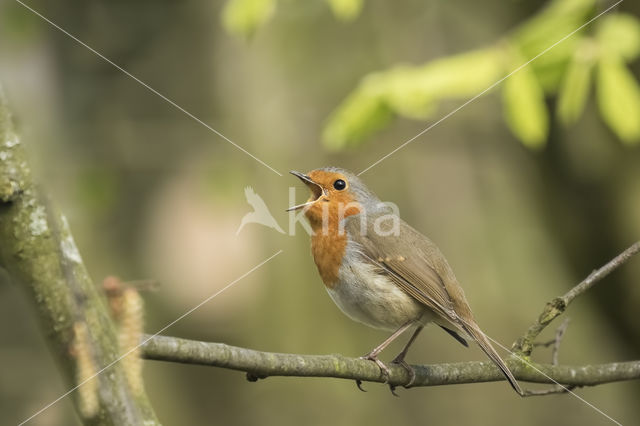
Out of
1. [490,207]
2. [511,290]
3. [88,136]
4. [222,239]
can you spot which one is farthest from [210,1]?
[511,290]

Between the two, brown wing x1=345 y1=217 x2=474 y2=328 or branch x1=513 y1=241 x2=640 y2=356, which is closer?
branch x1=513 y1=241 x2=640 y2=356

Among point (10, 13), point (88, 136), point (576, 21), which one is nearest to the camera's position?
point (576, 21)

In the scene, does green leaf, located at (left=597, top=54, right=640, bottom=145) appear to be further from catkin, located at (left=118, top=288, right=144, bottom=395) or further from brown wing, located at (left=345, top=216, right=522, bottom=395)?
catkin, located at (left=118, top=288, right=144, bottom=395)

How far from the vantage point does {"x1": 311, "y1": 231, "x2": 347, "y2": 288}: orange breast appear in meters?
3.67

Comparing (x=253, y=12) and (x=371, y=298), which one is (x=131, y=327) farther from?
(x=253, y=12)

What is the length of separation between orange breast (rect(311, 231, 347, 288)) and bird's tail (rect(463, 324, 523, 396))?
639 mm

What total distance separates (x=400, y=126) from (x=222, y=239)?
2271 mm

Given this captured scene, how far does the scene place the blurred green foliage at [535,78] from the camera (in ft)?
12.7

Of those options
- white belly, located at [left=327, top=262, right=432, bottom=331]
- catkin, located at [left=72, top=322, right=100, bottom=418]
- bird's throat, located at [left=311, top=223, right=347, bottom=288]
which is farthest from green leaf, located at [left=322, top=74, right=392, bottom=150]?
catkin, located at [left=72, top=322, right=100, bottom=418]

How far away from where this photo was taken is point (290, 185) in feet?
25.7

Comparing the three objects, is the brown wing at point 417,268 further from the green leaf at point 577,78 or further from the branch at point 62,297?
the branch at point 62,297

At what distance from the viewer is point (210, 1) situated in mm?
7441

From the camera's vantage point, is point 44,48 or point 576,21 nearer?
point 576,21

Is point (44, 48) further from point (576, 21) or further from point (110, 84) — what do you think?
point (576, 21)
